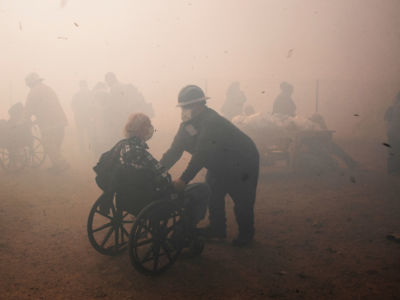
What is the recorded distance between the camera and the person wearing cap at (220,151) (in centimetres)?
346

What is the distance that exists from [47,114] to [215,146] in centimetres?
637

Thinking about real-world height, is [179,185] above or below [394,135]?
above

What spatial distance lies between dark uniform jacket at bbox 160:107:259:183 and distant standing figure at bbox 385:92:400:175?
5.24 metres

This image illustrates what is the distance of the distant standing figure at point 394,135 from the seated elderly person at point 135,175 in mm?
6398

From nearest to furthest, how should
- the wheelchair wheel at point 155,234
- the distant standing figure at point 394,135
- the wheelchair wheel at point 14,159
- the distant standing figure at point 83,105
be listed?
the wheelchair wheel at point 155,234
the distant standing figure at point 394,135
the wheelchair wheel at point 14,159
the distant standing figure at point 83,105

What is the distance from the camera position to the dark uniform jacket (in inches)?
133

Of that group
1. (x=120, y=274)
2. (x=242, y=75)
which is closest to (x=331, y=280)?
(x=120, y=274)

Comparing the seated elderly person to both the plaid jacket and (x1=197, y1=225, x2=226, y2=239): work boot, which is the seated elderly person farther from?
(x1=197, y1=225, x2=226, y2=239): work boot

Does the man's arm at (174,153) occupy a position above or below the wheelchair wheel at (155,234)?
above

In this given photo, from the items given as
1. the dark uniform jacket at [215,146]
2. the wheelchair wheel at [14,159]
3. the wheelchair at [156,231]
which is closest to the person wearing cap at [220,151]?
the dark uniform jacket at [215,146]

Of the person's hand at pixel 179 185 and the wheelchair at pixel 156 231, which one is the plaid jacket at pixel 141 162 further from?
the wheelchair at pixel 156 231

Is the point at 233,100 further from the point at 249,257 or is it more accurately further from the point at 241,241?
the point at 249,257

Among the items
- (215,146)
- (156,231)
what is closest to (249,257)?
(156,231)

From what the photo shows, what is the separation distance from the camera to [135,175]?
9.49 ft
